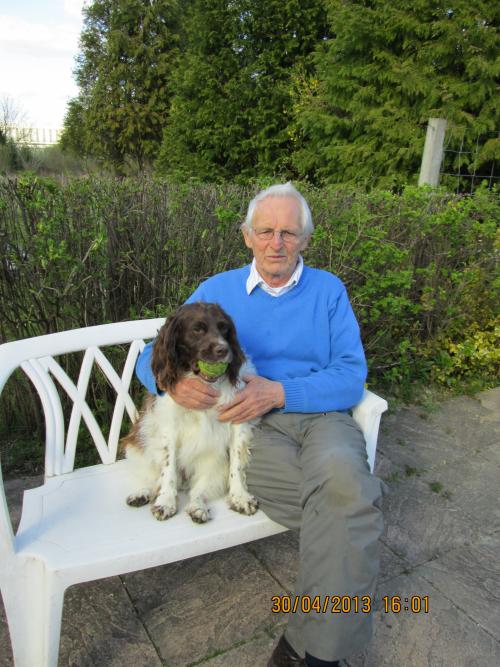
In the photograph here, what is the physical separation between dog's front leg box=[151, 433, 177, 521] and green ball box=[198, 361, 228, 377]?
0.40 metres

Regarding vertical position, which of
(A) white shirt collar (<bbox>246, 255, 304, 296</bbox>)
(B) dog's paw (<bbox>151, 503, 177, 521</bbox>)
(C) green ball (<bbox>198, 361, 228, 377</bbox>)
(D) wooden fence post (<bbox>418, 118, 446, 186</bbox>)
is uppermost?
(D) wooden fence post (<bbox>418, 118, 446, 186</bbox>)

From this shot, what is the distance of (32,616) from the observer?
1750mm

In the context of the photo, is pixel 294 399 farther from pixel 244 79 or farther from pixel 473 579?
pixel 244 79

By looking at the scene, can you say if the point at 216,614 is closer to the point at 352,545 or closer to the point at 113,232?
the point at 352,545

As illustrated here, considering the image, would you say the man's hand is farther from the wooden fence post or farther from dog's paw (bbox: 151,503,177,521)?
the wooden fence post

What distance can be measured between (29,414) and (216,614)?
78.9 inches

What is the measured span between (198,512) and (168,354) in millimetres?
642

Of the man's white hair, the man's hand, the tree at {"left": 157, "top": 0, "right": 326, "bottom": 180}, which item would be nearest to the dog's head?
the man's hand

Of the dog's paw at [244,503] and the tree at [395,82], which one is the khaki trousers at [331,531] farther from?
the tree at [395,82]

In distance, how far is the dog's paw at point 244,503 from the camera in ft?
7.01

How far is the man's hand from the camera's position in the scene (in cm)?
222

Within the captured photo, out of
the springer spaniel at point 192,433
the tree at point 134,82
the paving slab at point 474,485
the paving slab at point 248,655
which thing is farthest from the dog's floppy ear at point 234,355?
the tree at point 134,82

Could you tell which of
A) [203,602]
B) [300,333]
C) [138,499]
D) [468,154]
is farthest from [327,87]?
[203,602]

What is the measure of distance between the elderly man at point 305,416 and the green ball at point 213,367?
107mm
